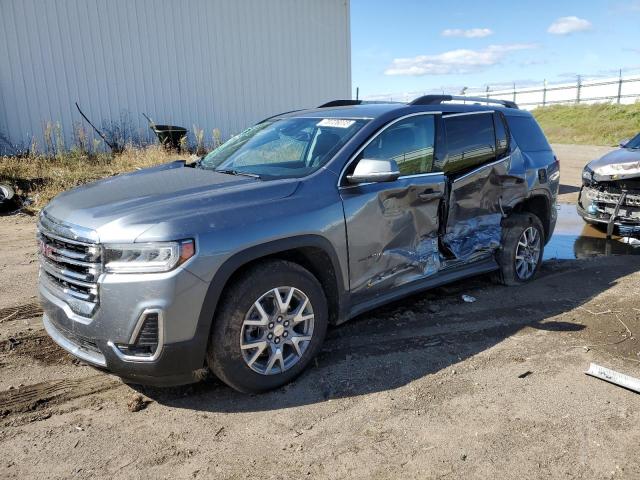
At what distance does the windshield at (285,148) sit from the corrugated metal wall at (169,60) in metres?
9.56

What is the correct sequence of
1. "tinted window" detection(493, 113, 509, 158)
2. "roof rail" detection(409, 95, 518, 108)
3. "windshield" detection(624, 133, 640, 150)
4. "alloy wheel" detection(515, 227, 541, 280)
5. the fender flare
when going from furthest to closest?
"windshield" detection(624, 133, 640, 150)
"alloy wheel" detection(515, 227, 541, 280)
"tinted window" detection(493, 113, 509, 158)
"roof rail" detection(409, 95, 518, 108)
the fender flare

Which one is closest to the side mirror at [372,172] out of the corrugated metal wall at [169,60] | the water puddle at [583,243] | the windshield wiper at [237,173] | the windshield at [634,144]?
the windshield wiper at [237,173]

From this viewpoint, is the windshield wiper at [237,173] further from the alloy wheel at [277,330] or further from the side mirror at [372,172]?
the alloy wheel at [277,330]

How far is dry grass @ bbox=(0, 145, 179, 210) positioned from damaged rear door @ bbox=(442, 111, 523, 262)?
7.41 metres

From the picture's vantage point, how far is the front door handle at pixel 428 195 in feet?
13.8

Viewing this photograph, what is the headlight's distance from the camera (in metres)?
2.84

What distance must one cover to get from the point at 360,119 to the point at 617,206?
518 cm

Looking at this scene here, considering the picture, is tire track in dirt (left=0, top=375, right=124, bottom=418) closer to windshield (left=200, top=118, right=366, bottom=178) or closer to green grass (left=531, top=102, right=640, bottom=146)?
windshield (left=200, top=118, right=366, bottom=178)

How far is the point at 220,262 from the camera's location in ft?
9.71

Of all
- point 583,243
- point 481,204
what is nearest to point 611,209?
point 583,243

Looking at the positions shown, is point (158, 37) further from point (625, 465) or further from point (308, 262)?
point (625, 465)

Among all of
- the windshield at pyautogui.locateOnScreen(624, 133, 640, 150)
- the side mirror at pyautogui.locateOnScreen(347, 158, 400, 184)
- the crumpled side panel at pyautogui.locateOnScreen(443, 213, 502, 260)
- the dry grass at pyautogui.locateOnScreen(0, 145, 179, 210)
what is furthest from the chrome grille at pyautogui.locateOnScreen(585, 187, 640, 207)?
the dry grass at pyautogui.locateOnScreen(0, 145, 179, 210)

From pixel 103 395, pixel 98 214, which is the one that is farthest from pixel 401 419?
pixel 98 214

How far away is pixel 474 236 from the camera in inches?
194
